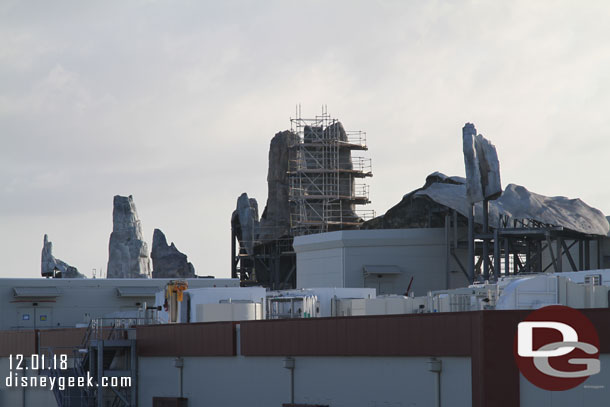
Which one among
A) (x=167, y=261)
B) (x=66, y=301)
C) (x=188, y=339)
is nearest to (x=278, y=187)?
(x=167, y=261)

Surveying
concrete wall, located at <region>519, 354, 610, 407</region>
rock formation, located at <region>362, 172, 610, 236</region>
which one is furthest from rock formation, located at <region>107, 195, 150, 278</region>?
concrete wall, located at <region>519, 354, 610, 407</region>

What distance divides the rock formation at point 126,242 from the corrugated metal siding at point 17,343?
2427 inches

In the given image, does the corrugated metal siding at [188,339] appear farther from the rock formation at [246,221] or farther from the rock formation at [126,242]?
the rock formation at [126,242]

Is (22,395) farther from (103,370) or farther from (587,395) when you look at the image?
(587,395)

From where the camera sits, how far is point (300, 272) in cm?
9125

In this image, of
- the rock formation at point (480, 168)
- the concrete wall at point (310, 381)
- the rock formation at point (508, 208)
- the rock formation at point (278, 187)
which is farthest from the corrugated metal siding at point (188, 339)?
the rock formation at point (278, 187)

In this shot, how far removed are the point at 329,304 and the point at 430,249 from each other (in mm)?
33000

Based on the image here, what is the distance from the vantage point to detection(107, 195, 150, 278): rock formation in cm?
12094

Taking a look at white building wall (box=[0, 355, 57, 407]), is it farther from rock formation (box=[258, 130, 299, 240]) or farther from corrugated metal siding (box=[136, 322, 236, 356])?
rock formation (box=[258, 130, 299, 240])

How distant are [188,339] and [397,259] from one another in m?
43.4

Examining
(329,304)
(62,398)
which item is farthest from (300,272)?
(62,398)

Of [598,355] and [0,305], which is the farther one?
[0,305]

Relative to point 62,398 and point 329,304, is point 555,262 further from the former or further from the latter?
point 62,398

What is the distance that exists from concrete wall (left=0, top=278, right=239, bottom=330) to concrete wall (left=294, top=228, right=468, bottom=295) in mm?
11415
